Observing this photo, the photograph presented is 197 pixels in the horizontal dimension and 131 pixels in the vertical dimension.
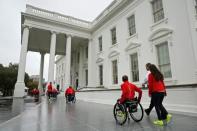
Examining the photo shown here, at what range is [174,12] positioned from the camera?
36.4 feet

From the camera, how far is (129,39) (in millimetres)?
15562

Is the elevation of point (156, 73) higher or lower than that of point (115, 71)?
lower

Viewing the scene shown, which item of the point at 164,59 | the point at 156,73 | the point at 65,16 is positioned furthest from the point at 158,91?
the point at 65,16

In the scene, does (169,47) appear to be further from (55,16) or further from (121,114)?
(55,16)

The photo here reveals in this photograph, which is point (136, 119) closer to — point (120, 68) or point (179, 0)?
point (179, 0)

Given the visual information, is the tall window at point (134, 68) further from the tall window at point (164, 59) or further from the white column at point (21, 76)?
the white column at point (21, 76)

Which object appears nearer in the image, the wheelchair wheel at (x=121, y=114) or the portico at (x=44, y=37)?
the wheelchair wheel at (x=121, y=114)

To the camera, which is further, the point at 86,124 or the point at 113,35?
the point at 113,35

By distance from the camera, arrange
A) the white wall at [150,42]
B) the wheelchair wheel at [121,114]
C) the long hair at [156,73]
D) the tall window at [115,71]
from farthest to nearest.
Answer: the tall window at [115,71] → the white wall at [150,42] → the wheelchair wheel at [121,114] → the long hair at [156,73]

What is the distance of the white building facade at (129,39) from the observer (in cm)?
1025

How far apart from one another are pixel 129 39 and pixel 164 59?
483cm

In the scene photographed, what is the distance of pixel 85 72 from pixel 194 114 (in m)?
21.2

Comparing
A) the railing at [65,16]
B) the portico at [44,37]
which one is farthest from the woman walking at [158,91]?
the portico at [44,37]

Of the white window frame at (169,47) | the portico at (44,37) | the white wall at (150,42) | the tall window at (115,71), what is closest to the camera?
the white wall at (150,42)
